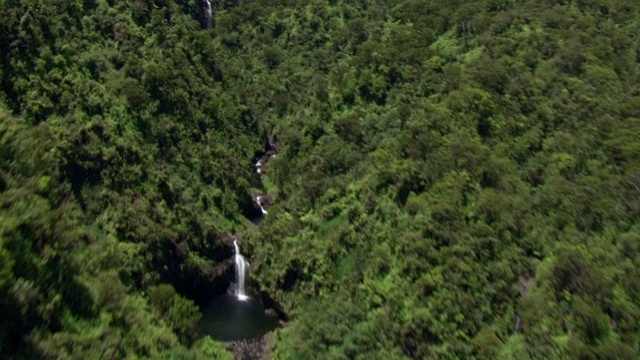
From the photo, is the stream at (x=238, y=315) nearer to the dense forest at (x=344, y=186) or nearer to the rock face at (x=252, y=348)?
the rock face at (x=252, y=348)

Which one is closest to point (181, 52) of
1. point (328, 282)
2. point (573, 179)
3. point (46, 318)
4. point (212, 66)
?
point (212, 66)

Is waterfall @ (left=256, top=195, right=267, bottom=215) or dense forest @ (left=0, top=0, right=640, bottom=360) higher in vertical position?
dense forest @ (left=0, top=0, right=640, bottom=360)

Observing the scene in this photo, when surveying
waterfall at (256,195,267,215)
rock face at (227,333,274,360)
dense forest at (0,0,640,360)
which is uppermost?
dense forest at (0,0,640,360)

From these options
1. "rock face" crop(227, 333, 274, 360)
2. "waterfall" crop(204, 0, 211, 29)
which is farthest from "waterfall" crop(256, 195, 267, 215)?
"waterfall" crop(204, 0, 211, 29)

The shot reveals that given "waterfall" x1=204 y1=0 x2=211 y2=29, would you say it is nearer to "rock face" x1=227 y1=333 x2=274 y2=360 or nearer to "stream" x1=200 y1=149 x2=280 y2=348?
"stream" x1=200 y1=149 x2=280 y2=348

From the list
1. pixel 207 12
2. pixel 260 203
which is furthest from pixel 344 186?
pixel 207 12

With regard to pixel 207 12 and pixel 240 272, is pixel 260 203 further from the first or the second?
pixel 207 12

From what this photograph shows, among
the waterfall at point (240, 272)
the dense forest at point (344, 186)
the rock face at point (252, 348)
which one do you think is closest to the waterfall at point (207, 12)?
the dense forest at point (344, 186)
